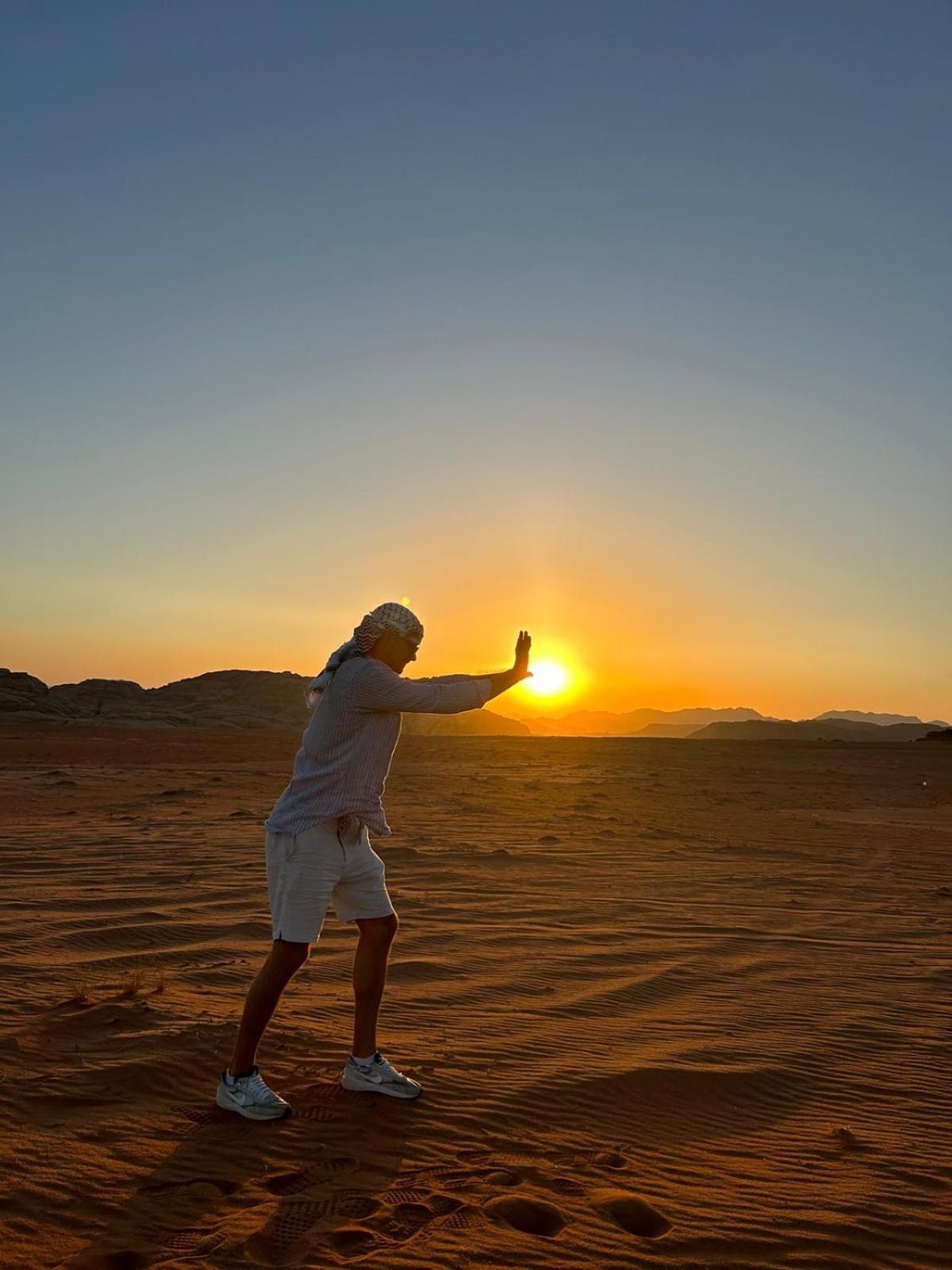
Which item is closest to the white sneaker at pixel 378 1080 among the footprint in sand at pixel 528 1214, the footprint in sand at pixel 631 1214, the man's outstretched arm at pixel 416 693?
the footprint in sand at pixel 528 1214

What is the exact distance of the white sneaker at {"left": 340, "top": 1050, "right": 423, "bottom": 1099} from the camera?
14.5ft

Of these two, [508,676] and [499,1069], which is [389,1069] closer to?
[499,1069]

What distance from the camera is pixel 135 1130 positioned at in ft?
13.3

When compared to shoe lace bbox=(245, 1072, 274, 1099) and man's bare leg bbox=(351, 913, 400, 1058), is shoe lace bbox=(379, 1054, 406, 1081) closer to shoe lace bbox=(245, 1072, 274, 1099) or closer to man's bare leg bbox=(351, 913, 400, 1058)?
man's bare leg bbox=(351, 913, 400, 1058)

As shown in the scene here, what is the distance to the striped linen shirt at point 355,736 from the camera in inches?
167

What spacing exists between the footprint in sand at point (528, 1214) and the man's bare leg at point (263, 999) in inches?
46.1

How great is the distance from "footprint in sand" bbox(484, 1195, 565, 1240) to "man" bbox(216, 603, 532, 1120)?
0.94 m

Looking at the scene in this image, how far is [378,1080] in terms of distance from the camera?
4.41m

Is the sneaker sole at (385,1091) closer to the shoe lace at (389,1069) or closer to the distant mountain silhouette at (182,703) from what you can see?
the shoe lace at (389,1069)

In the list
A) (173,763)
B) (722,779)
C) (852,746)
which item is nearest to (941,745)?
(852,746)

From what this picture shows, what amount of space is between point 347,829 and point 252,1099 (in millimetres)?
1129

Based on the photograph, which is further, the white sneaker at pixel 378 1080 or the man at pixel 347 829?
the white sneaker at pixel 378 1080

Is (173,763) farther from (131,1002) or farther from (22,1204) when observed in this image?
(22,1204)

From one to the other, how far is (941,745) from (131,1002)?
41.6 meters
